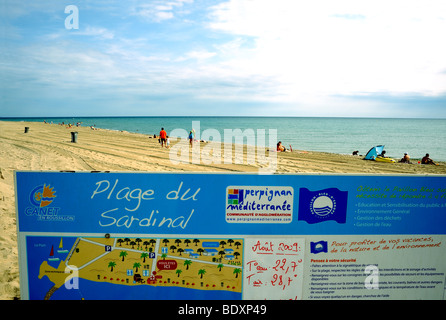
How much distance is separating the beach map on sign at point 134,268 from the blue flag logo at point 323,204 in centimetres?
94

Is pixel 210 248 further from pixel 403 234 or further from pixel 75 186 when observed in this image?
pixel 403 234

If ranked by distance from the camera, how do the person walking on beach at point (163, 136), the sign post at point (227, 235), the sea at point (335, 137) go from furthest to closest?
the sea at point (335, 137) < the person walking on beach at point (163, 136) < the sign post at point (227, 235)

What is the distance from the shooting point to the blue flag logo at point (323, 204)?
10.7 feet

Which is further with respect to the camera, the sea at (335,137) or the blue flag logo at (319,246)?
the sea at (335,137)

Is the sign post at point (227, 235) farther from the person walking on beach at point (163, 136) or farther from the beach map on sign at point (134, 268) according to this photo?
the person walking on beach at point (163, 136)

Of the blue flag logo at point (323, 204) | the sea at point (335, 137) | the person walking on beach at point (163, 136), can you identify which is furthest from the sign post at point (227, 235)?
the sea at point (335, 137)

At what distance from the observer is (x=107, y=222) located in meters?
3.28

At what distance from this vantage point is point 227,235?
329 centimetres

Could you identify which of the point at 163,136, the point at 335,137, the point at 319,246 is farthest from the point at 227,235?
the point at 335,137

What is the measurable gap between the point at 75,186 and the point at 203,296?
213 centimetres

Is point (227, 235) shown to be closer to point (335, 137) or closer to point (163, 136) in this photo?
point (163, 136)

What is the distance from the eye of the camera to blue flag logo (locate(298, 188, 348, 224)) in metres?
3.27

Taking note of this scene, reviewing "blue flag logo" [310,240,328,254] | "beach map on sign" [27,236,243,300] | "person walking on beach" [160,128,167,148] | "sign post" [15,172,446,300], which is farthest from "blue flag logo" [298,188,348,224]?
"person walking on beach" [160,128,167,148]
